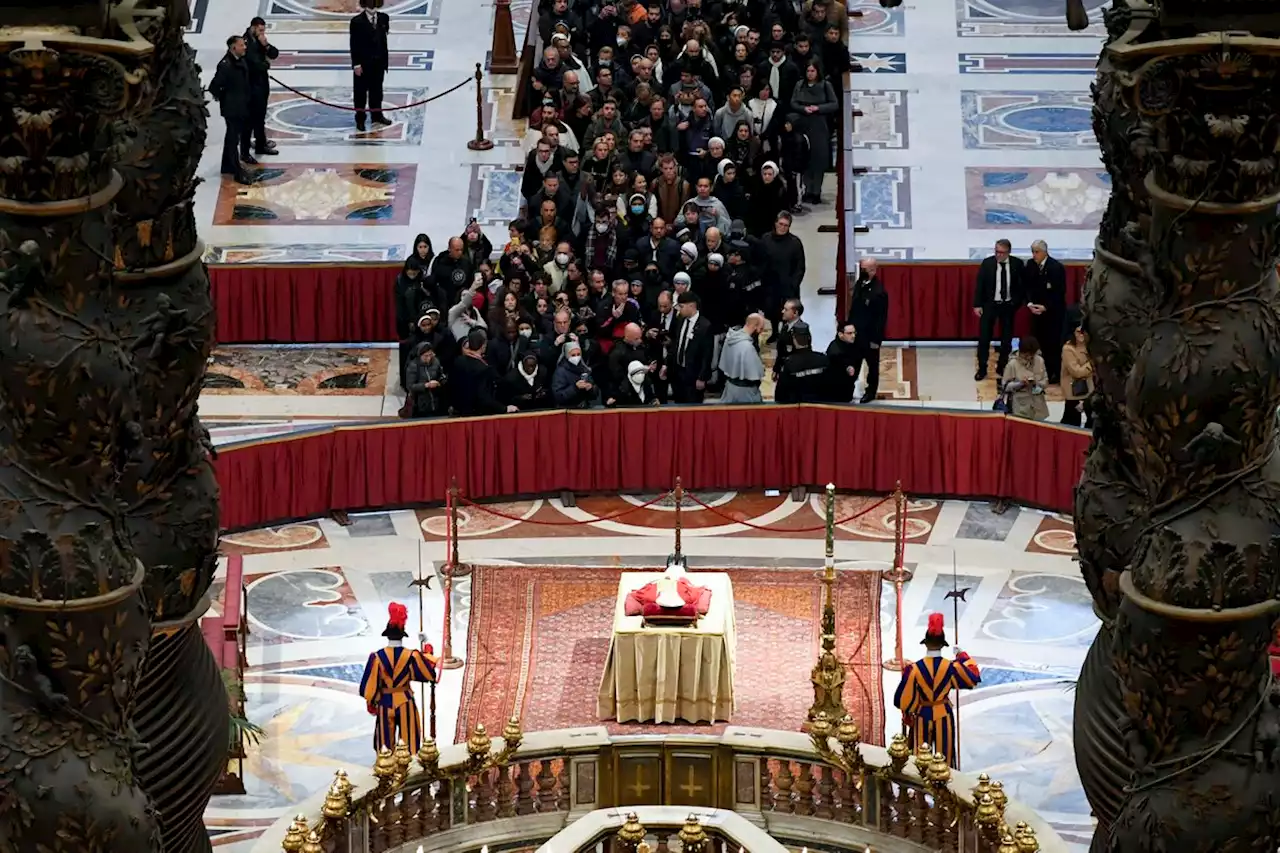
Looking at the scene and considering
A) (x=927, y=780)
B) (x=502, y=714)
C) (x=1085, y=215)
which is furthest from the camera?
(x=1085, y=215)

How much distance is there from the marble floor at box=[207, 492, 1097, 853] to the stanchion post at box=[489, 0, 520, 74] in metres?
10.6

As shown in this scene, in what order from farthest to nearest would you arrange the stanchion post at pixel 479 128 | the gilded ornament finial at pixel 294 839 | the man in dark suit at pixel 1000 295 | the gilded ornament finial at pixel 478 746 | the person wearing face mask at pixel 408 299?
the stanchion post at pixel 479 128
the man in dark suit at pixel 1000 295
the person wearing face mask at pixel 408 299
the gilded ornament finial at pixel 478 746
the gilded ornament finial at pixel 294 839

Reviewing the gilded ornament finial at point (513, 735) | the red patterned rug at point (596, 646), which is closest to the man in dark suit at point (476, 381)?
the red patterned rug at point (596, 646)

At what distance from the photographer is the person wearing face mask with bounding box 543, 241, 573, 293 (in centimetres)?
2952

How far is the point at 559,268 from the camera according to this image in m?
29.6

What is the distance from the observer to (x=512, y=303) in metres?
28.7

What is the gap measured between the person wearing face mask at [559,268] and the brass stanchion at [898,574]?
389cm

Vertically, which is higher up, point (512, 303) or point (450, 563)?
point (512, 303)

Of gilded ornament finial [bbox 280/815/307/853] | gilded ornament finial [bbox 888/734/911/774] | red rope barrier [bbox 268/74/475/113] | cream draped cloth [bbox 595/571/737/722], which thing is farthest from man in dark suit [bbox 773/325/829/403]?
red rope barrier [bbox 268/74/475/113]

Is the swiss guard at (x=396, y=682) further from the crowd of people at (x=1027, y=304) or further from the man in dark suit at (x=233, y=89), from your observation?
the man in dark suit at (x=233, y=89)

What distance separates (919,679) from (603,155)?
A: 1029cm

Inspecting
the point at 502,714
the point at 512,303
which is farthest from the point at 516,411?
the point at 502,714

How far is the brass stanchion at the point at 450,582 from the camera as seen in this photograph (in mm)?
25625

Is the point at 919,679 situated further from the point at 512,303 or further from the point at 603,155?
the point at 603,155
